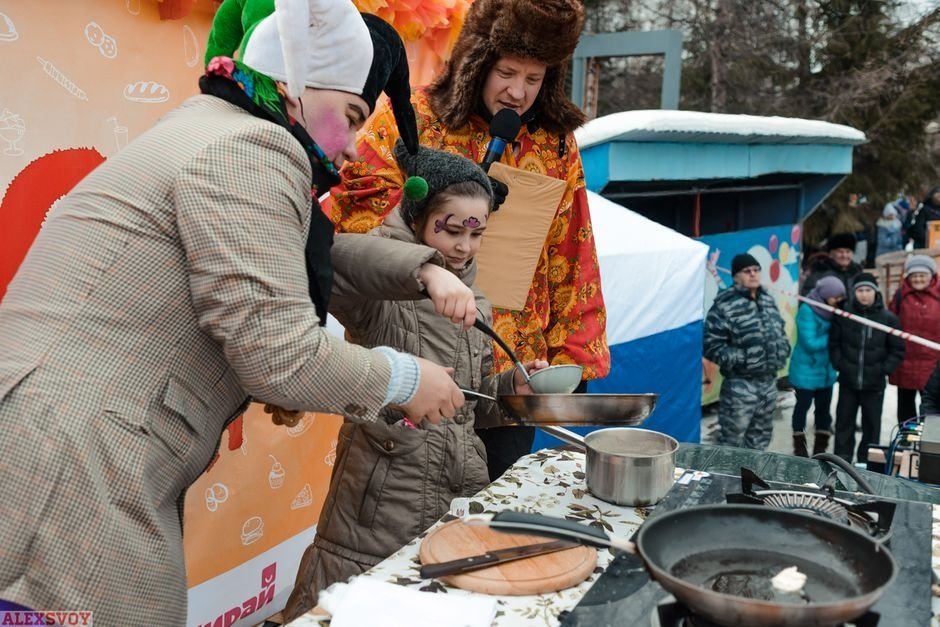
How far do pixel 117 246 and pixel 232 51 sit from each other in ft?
1.58

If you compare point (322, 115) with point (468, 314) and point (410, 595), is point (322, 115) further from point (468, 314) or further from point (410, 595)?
point (410, 595)

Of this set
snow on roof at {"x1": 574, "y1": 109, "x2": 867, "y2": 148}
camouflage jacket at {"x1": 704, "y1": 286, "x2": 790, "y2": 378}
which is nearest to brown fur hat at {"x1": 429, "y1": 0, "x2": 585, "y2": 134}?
snow on roof at {"x1": 574, "y1": 109, "x2": 867, "y2": 148}

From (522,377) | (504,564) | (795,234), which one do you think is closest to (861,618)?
(504,564)

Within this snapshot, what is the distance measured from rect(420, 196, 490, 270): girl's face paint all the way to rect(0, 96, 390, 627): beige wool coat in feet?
2.34

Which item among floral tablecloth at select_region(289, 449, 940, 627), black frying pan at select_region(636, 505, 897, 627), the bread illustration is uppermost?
the bread illustration

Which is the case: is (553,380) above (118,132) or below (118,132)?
below

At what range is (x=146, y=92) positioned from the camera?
225 centimetres

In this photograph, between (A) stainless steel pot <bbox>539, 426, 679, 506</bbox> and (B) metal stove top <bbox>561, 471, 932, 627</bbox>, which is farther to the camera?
(A) stainless steel pot <bbox>539, 426, 679, 506</bbox>

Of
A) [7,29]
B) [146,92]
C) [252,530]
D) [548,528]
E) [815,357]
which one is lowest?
[815,357]

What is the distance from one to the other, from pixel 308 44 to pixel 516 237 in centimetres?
128

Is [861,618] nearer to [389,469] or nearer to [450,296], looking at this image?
[450,296]

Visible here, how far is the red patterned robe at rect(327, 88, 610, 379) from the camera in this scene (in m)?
2.30

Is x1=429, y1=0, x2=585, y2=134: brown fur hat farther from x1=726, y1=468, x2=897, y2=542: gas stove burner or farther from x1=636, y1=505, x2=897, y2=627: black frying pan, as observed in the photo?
x1=636, y1=505, x2=897, y2=627: black frying pan

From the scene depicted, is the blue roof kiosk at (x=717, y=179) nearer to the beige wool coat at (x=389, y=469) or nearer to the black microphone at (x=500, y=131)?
the black microphone at (x=500, y=131)
